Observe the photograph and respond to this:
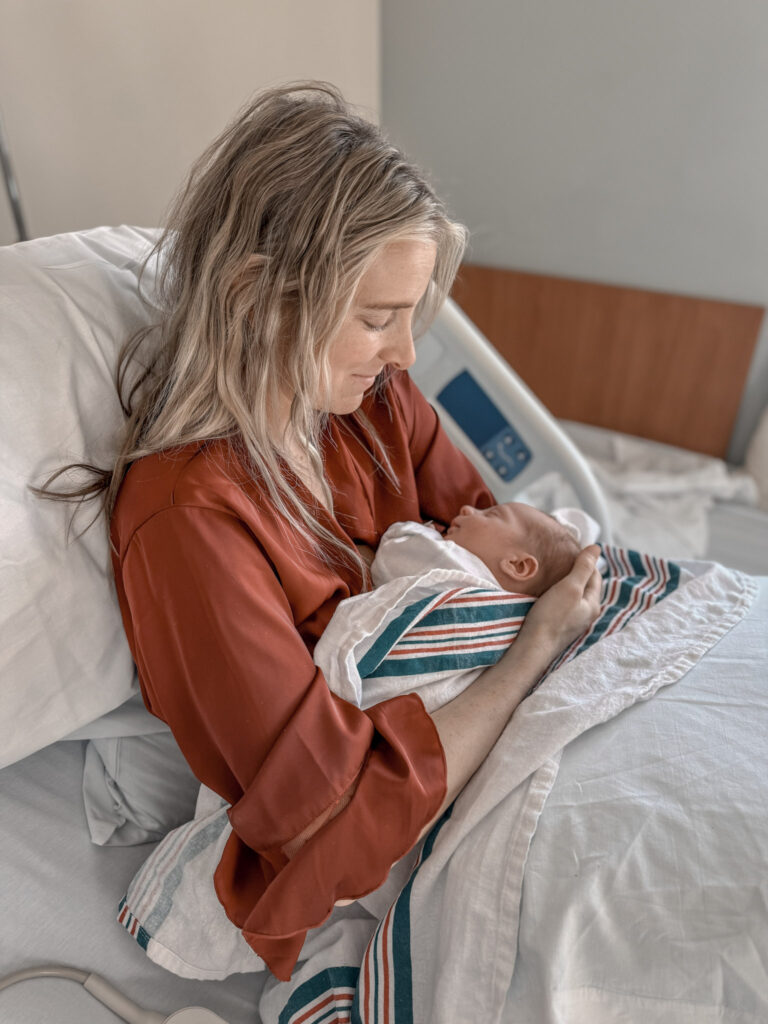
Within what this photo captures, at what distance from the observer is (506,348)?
11.0 feet

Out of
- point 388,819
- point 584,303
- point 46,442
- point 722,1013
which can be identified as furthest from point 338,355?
point 584,303

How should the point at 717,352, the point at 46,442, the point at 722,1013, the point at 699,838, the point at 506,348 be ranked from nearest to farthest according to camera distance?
the point at 722,1013, the point at 699,838, the point at 46,442, the point at 717,352, the point at 506,348

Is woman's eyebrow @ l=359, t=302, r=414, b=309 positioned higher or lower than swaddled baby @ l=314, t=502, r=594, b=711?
higher

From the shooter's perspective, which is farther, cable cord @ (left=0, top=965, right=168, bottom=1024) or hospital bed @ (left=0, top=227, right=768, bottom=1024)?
cable cord @ (left=0, top=965, right=168, bottom=1024)

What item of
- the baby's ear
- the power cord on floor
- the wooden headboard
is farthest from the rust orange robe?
the wooden headboard

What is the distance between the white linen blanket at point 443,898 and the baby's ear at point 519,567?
0.58 ft

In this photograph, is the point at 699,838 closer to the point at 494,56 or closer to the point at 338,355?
the point at 338,355

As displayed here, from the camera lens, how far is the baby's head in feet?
4.54

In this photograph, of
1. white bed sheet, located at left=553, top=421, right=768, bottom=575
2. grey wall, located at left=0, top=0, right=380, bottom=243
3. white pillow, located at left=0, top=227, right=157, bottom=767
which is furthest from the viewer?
white bed sheet, located at left=553, top=421, right=768, bottom=575

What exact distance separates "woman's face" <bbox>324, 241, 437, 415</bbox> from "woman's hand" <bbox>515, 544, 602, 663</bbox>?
46 cm

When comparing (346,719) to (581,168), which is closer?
(346,719)

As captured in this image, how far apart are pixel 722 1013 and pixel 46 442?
1086 mm

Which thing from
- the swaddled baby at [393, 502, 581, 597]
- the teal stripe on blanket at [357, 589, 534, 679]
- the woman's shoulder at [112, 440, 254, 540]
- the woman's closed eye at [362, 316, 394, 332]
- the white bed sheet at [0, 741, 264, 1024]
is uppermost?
the woman's closed eye at [362, 316, 394, 332]

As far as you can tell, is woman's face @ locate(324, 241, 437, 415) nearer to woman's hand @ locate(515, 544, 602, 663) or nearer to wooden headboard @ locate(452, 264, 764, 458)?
woman's hand @ locate(515, 544, 602, 663)
